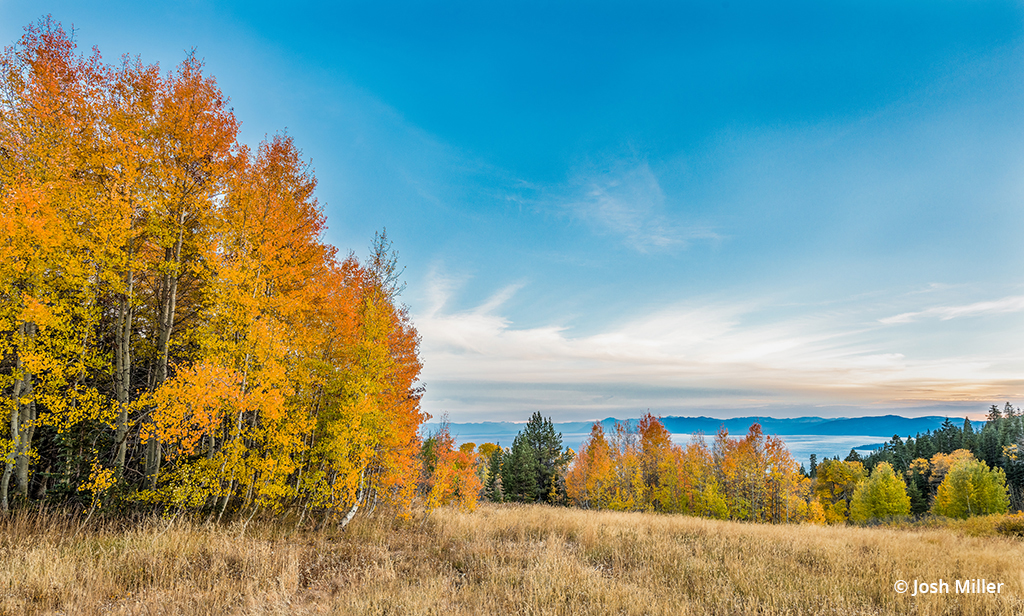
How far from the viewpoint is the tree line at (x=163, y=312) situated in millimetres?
8359

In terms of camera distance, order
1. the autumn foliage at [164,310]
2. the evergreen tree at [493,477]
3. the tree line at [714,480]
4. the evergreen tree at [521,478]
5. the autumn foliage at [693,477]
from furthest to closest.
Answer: the evergreen tree at [493,477]
the evergreen tree at [521,478]
the tree line at [714,480]
the autumn foliage at [693,477]
the autumn foliage at [164,310]

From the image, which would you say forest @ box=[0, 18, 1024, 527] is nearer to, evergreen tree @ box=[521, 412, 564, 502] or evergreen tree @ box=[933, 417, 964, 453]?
evergreen tree @ box=[521, 412, 564, 502]

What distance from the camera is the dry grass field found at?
5.57 meters

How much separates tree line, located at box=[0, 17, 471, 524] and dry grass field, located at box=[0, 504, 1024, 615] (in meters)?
1.60

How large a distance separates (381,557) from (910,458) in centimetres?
9316

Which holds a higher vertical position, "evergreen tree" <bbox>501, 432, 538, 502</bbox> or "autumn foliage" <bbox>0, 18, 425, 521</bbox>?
"autumn foliage" <bbox>0, 18, 425, 521</bbox>

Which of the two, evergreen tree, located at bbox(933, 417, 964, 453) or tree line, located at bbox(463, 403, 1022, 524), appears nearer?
tree line, located at bbox(463, 403, 1022, 524)

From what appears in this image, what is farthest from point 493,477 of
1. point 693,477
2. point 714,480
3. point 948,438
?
point 948,438

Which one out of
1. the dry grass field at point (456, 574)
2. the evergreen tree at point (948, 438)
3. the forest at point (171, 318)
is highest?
the forest at point (171, 318)

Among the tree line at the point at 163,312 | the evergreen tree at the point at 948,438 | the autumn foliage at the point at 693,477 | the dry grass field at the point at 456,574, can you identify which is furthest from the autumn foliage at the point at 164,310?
the evergreen tree at the point at 948,438

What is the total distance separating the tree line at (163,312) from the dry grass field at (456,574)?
1.60 m

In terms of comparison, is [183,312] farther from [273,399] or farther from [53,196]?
[273,399]

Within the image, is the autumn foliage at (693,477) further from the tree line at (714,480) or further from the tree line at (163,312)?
the tree line at (163,312)

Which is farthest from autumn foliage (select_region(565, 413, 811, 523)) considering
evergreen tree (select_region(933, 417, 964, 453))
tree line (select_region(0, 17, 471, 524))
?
evergreen tree (select_region(933, 417, 964, 453))
